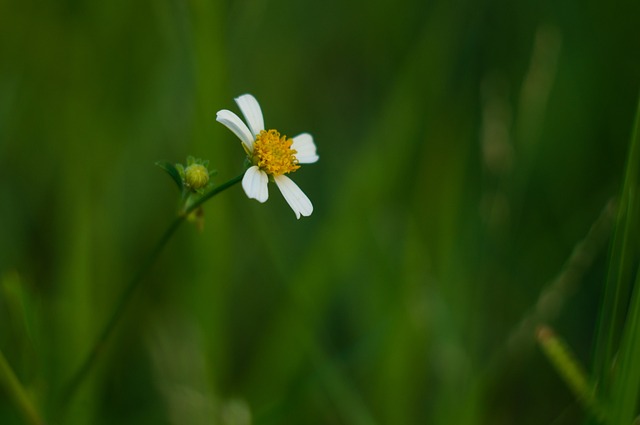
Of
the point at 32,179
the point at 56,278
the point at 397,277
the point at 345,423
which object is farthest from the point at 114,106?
the point at 345,423

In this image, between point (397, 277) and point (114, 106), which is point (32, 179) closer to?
point (114, 106)

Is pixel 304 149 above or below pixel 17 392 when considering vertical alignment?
above

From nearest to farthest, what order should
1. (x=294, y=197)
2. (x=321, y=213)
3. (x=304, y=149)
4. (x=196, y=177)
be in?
1. (x=196, y=177)
2. (x=294, y=197)
3. (x=304, y=149)
4. (x=321, y=213)

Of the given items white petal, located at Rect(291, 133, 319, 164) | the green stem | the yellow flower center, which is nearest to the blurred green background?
the green stem

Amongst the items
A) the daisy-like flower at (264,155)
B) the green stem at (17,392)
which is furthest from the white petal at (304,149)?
the green stem at (17,392)

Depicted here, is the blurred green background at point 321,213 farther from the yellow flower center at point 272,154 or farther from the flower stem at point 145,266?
the yellow flower center at point 272,154

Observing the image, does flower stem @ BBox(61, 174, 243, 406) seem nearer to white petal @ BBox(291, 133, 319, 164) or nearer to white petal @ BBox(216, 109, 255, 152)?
white petal @ BBox(216, 109, 255, 152)

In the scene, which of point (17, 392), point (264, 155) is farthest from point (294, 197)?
point (17, 392)

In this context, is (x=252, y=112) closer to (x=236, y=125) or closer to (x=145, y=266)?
(x=236, y=125)
